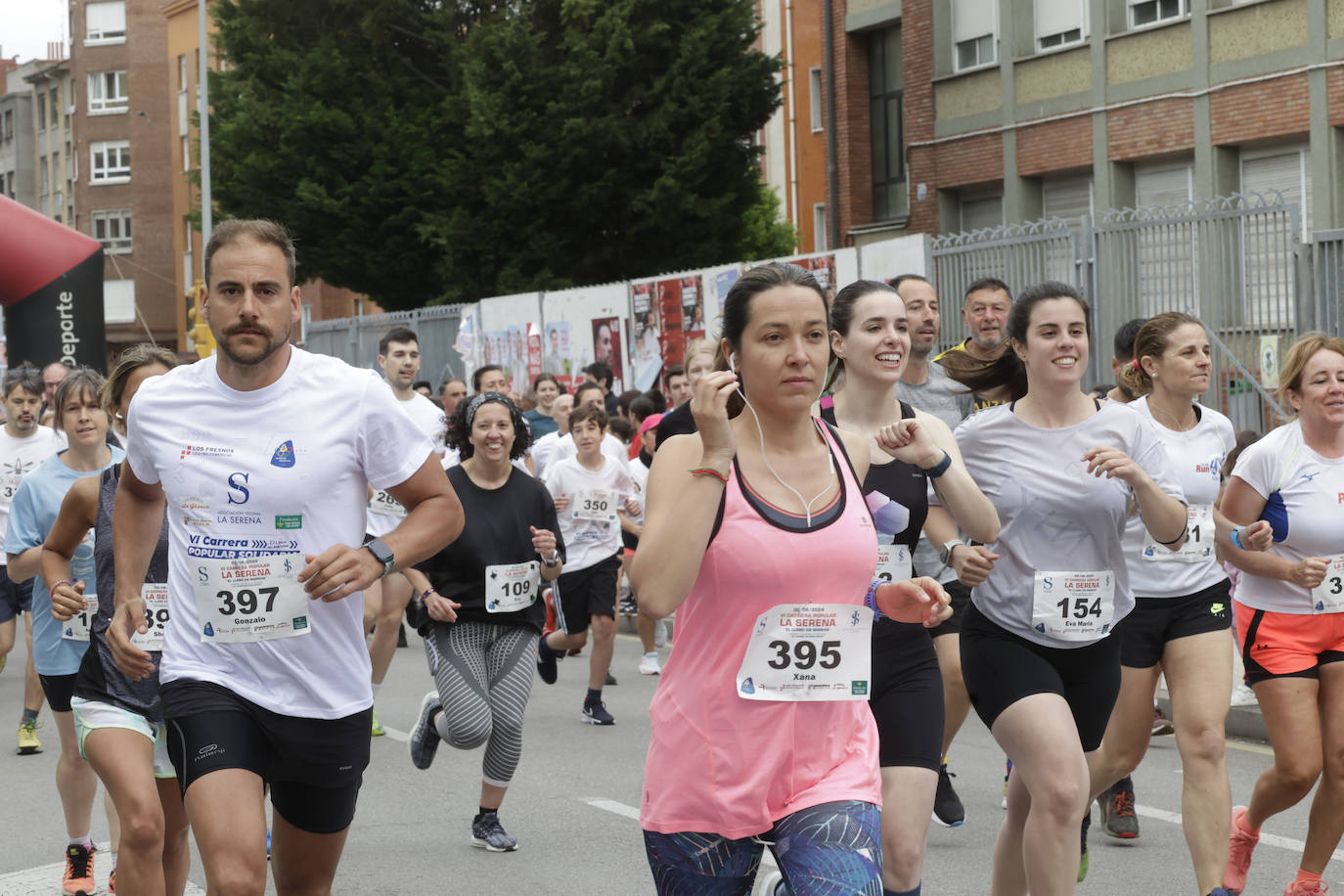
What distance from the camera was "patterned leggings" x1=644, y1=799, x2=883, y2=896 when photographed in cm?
353

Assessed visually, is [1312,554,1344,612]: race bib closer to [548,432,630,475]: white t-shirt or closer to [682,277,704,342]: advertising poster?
[548,432,630,475]: white t-shirt

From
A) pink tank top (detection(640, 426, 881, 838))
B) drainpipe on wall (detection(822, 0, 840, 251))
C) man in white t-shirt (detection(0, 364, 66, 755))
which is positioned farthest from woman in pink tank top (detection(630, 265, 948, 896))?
drainpipe on wall (detection(822, 0, 840, 251))

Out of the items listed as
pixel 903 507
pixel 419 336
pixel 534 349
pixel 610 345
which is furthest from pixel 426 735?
pixel 419 336

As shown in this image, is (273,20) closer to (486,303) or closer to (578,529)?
(486,303)

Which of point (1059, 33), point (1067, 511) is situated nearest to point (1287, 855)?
point (1067, 511)

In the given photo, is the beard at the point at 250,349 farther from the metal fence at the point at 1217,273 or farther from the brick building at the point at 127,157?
the brick building at the point at 127,157

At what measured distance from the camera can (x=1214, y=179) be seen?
21453 millimetres

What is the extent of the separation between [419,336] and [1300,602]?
898 inches

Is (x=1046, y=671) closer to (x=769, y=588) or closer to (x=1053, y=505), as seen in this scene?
(x=1053, y=505)

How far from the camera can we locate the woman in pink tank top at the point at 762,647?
355 cm

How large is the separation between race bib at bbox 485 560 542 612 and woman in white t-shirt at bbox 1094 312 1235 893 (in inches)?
103

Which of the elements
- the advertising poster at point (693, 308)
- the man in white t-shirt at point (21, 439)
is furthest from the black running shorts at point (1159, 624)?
the advertising poster at point (693, 308)

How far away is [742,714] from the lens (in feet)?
11.8

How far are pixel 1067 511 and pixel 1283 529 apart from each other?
45.7 inches
